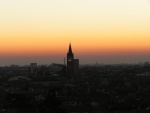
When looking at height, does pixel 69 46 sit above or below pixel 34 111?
above

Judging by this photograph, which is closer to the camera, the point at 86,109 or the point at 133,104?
the point at 86,109

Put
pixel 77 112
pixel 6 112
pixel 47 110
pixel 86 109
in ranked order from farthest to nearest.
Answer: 1. pixel 86 109
2. pixel 77 112
3. pixel 6 112
4. pixel 47 110

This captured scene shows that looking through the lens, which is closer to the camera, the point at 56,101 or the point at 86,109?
the point at 56,101

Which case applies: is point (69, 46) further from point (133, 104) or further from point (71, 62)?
point (133, 104)

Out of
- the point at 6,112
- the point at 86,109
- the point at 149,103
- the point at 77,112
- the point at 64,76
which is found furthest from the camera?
the point at 64,76

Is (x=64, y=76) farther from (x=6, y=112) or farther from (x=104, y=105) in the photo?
(x=6, y=112)

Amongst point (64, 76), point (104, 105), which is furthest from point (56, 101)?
point (64, 76)

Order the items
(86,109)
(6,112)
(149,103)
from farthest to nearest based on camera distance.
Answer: (149,103)
(86,109)
(6,112)

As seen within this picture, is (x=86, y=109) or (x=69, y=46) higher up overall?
(x=69, y=46)

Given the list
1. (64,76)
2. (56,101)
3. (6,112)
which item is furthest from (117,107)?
(64,76)
